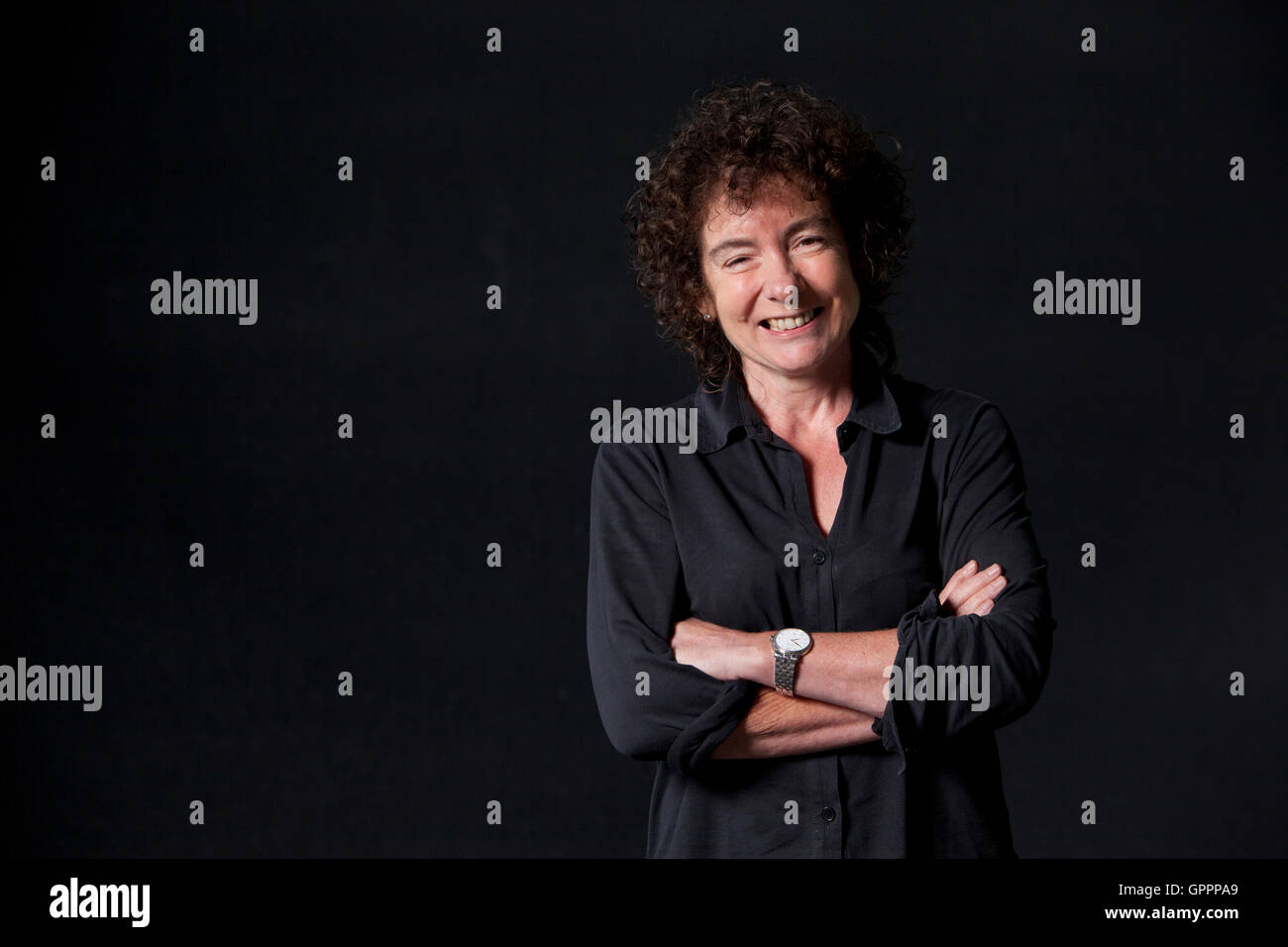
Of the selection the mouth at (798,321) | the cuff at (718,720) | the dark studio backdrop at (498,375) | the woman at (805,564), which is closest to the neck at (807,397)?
the woman at (805,564)

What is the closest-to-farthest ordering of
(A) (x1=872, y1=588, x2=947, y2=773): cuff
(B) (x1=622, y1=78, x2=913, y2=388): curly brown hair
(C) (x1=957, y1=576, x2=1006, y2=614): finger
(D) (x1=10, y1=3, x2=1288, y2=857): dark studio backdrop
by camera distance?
(A) (x1=872, y1=588, x2=947, y2=773): cuff < (C) (x1=957, y1=576, x2=1006, y2=614): finger < (B) (x1=622, y1=78, x2=913, y2=388): curly brown hair < (D) (x1=10, y1=3, x2=1288, y2=857): dark studio backdrop

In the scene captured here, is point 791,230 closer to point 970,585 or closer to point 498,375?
point 970,585

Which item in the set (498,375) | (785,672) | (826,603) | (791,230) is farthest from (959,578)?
(498,375)

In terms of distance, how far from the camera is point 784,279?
2.22 meters

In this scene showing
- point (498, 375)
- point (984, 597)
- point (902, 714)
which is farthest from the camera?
point (498, 375)

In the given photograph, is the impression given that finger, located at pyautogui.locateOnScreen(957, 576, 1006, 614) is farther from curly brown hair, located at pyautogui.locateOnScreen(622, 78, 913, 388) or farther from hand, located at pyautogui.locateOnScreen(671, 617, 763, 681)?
curly brown hair, located at pyautogui.locateOnScreen(622, 78, 913, 388)

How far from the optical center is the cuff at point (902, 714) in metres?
2.09

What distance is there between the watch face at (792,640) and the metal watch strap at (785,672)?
0.5 inches

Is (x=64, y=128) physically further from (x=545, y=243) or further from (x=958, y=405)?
(x=958, y=405)

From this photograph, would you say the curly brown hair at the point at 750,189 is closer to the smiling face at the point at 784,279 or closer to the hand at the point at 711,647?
the smiling face at the point at 784,279

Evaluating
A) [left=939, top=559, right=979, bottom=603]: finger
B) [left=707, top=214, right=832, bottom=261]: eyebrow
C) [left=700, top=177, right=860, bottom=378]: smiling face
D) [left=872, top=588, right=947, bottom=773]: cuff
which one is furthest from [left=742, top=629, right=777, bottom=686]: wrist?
[left=707, top=214, right=832, bottom=261]: eyebrow

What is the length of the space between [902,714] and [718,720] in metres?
0.27

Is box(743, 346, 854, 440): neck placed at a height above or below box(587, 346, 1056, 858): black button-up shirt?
above

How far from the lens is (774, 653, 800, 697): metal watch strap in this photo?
2.14 meters
